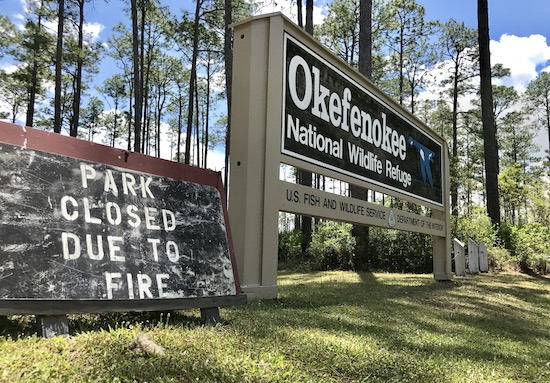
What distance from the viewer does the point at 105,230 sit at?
249cm

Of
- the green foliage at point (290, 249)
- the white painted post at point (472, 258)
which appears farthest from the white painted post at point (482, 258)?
the green foliage at point (290, 249)

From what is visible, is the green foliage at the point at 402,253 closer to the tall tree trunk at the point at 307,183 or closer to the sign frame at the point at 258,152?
the tall tree trunk at the point at 307,183

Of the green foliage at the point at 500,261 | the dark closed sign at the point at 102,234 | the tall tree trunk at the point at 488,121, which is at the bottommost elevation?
the green foliage at the point at 500,261

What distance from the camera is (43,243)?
86.2 inches

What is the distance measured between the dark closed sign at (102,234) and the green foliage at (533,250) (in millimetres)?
13131

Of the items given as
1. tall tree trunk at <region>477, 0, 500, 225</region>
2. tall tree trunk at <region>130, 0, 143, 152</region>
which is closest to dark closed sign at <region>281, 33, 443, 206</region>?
tall tree trunk at <region>477, 0, 500, 225</region>

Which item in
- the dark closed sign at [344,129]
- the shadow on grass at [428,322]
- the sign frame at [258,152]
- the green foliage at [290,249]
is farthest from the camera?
the green foliage at [290,249]

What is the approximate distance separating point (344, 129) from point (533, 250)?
10740 millimetres

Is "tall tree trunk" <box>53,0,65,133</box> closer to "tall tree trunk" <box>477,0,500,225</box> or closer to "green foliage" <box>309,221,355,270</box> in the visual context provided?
"green foliage" <box>309,221,355,270</box>

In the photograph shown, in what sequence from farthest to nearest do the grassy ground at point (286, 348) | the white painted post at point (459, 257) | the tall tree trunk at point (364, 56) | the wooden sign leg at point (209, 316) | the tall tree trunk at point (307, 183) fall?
1. the tall tree trunk at point (307, 183)
2. the tall tree trunk at point (364, 56)
3. the white painted post at point (459, 257)
4. the wooden sign leg at point (209, 316)
5. the grassy ground at point (286, 348)

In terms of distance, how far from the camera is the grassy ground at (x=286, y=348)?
6.23 ft

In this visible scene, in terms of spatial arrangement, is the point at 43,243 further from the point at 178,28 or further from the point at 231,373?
the point at 178,28

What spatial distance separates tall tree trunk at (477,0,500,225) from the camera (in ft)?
54.5

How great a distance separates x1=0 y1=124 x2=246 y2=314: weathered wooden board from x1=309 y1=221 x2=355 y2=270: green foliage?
10.0 metres
